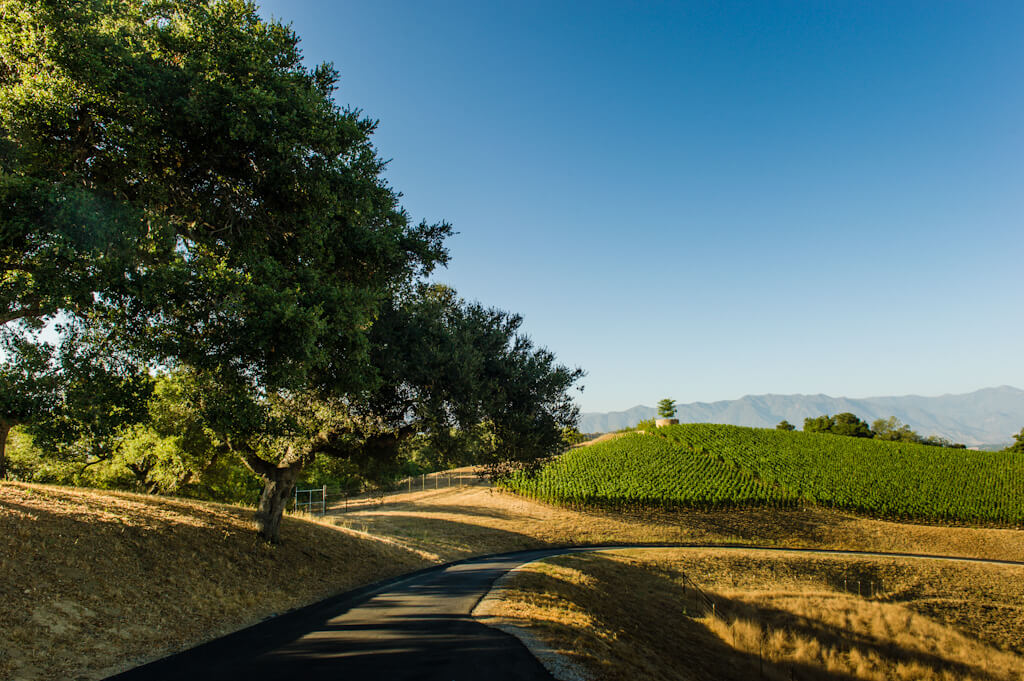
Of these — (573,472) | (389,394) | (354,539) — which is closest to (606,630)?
(389,394)

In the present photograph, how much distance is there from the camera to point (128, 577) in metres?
12.0

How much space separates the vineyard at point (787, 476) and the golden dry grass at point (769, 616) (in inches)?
601

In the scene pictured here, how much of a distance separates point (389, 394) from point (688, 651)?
12.7 meters

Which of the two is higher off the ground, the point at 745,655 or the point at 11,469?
the point at 11,469

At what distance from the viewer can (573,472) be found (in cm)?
5653

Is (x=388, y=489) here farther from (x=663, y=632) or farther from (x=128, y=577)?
(x=128, y=577)

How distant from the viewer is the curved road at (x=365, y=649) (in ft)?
28.6

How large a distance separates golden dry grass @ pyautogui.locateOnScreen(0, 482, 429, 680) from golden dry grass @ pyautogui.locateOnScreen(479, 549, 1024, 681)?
6.54 m

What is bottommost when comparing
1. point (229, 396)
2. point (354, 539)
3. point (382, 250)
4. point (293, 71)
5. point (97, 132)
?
point (354, 539)

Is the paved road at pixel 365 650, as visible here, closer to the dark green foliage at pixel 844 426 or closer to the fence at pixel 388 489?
the fence at pixel 388 489

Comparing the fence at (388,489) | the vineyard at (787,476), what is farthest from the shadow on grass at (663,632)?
the fence at (388,489)

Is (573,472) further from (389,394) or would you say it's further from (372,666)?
(372,666)

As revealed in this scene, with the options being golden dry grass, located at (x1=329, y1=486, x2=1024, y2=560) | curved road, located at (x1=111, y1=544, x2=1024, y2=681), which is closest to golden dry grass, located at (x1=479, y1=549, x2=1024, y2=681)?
curved road, located at (x1=111, y1=544, x2=1024, y2=681)

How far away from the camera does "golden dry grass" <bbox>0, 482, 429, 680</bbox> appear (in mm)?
9242
